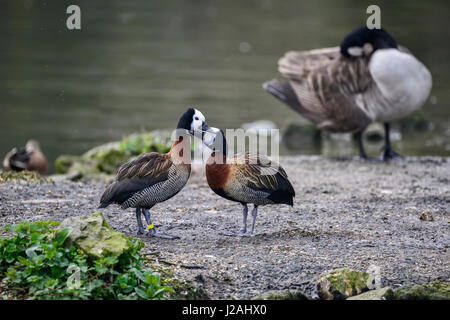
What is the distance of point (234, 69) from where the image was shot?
64.7 ft

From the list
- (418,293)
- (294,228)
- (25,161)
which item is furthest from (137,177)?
(25,161)

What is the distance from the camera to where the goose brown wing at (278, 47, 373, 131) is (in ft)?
34.4

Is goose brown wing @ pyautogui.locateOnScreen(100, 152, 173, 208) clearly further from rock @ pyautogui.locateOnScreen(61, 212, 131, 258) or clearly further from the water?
the water

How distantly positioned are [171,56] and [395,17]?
10.0m

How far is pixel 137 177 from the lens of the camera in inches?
233

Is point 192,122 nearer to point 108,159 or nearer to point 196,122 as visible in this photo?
point 196,122

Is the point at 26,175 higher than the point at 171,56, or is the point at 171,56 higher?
the point at 171,56

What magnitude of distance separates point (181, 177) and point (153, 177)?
9.1 inches

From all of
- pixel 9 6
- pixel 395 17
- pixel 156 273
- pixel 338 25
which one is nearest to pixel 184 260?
pixel 156 273

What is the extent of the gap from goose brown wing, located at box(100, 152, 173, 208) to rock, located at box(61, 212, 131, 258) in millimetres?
826

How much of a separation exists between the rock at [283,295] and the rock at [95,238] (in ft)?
3.11

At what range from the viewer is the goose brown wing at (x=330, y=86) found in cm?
1050

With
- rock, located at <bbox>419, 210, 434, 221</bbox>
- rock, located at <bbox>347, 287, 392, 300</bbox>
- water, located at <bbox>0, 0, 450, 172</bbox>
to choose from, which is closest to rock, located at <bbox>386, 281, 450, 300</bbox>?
rock, located at <bbox>347, 287, 392, 300</bbox>
